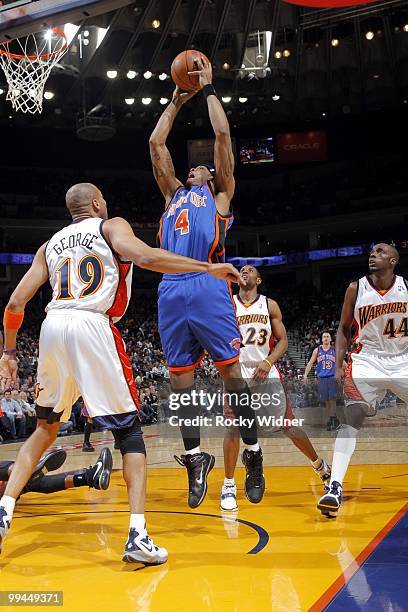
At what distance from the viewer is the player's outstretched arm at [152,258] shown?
11.3 ft

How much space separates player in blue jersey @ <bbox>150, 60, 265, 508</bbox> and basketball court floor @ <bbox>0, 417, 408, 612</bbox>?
1.56 feet

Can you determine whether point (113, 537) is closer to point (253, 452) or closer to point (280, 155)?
point (253, 452)

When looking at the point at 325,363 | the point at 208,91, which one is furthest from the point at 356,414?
the point at 325,363

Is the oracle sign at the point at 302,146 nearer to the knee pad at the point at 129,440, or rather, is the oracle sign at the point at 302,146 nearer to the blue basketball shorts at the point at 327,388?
the blue basketball shorts at the point at 327,388

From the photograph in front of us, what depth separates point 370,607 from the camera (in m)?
2.80

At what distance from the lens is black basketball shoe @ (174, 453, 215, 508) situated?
447cm

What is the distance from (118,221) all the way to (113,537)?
214 centimetres

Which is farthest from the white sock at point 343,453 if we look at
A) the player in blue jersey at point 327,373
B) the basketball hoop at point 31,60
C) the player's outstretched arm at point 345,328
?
the player in blue jersey at point 327,373

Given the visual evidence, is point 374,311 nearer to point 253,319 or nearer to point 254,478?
point 253,319

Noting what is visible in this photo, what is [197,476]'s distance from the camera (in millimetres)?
4551

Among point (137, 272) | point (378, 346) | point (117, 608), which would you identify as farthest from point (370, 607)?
point (137, 272)

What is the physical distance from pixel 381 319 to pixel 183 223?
199cm

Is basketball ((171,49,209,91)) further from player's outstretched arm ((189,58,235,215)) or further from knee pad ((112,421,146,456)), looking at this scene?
knee pad ((112,421,146,456))

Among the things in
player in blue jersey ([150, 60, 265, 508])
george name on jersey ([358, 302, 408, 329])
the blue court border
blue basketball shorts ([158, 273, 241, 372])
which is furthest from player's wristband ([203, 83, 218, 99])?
the blue court border
